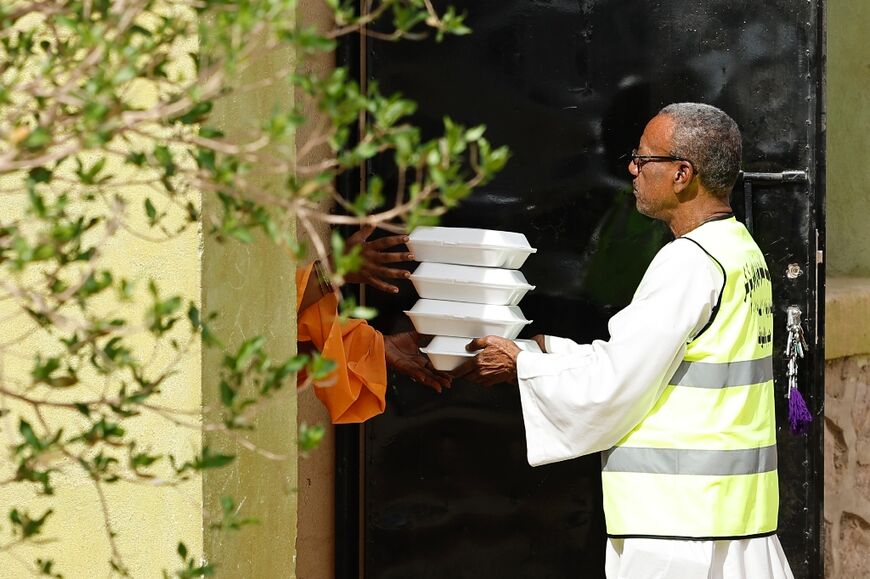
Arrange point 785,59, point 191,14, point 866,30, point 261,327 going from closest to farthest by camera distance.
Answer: point 191,14 < point 261,327 < point 785,59 < point 866,30

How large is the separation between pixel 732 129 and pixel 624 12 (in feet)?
2.53

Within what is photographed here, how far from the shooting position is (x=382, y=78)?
3822 mm

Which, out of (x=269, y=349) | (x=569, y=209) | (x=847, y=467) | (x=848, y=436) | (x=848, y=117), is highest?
(x=848, y=117)

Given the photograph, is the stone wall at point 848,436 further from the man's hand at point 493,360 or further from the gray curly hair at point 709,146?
the man's hand at point 493,360

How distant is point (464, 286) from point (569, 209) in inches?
27.4

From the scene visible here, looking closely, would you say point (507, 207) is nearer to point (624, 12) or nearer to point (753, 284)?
point (624, 12)

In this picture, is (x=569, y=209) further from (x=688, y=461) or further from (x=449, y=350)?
(x=688, y=461)

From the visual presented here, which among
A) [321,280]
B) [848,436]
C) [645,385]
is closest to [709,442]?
[645,385]

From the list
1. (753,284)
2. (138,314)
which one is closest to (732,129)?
(753,284)

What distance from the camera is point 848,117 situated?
15.9 feet

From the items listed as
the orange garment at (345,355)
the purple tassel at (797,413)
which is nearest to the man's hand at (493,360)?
the orange garment at (345,355)

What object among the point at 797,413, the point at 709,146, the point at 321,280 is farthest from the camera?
the point at 797,413

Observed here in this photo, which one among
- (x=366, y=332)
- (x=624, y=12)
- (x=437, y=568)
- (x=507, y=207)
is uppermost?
(x=624, y=12)

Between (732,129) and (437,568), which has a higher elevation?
(732,129)
